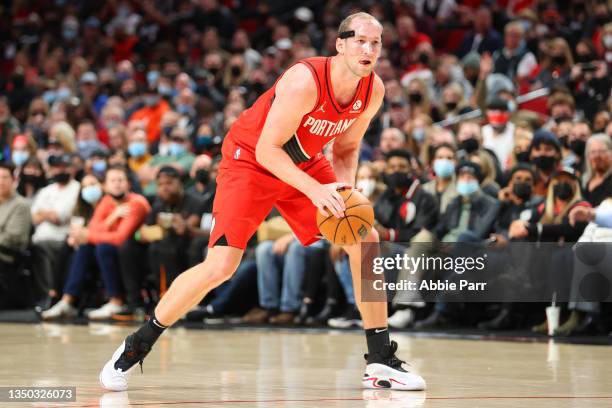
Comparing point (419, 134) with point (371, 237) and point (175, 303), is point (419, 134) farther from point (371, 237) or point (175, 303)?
point (175, 303)

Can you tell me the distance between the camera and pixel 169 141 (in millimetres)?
13188

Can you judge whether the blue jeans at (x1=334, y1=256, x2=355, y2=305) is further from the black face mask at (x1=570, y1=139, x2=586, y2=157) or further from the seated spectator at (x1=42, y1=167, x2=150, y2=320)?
the seated spectator at (x1=42, y1=167, x2=150, y2=320)

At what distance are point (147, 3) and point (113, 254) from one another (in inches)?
339

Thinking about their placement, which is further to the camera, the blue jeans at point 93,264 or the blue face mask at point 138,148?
the blue face mask at point 138,148

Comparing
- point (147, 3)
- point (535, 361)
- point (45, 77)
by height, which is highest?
point (147, 3)

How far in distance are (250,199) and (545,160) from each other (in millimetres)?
4675

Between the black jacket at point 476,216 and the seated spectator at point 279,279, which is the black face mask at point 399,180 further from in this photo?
the seated spectator at point 279,279

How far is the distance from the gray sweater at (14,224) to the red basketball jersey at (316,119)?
6.51 meters

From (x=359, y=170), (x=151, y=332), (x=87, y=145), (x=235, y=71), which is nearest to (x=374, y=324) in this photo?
(x=151, y=332)

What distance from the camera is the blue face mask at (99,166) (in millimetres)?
12656

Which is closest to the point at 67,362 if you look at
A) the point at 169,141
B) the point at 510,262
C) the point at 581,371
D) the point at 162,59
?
the point at 581,371

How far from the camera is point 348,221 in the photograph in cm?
570

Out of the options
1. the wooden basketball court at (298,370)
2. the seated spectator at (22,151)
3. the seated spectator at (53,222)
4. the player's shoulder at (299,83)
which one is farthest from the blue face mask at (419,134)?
the player's shoulder at (299,83)

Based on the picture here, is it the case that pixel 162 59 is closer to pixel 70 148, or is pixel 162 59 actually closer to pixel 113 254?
pixel 70 148
